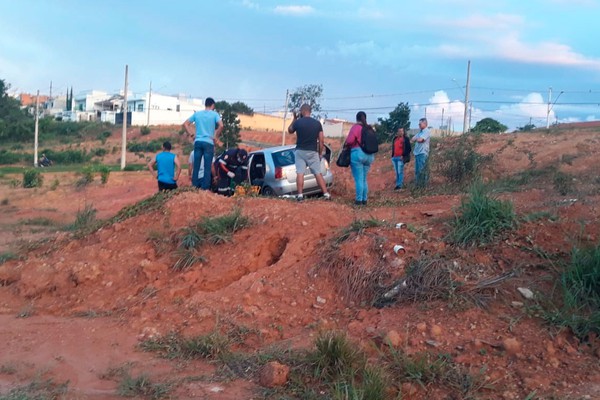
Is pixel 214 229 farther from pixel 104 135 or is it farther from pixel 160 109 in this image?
pixel 160 109

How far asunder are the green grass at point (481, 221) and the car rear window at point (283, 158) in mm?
5612

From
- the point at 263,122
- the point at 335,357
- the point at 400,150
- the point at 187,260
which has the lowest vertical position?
the point at 335,357

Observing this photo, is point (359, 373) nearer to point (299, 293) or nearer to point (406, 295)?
point (406, 295)

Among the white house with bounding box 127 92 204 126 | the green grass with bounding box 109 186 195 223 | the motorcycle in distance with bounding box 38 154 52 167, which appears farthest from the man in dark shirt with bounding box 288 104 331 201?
the white house with bounding box 127 92 204 126

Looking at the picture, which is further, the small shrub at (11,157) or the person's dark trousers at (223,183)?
the small shrub at (11,157)

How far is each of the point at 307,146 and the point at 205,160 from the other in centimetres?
168

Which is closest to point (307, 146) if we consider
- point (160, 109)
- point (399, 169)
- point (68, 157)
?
point (399, 169)

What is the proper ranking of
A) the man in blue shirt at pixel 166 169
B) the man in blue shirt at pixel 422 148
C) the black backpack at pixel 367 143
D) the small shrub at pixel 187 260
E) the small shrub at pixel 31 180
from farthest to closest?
the small shrub at pixel 31 180, the man in blue shirt at pixel 422 148, the man in blue shirt at pixel 166 169, the black backpack at pixel 367 143, the small shrub at pixel 187 260

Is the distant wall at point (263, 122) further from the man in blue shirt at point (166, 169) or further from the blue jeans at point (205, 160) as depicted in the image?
the blue jeans at point (205, 160)

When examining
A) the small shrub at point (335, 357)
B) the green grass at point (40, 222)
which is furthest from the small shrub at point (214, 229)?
the green grass at point (40, 222)

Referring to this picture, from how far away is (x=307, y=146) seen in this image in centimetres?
902

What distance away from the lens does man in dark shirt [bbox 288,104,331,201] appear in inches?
352

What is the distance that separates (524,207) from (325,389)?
138 inches

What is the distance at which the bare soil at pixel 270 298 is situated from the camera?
4492 millimetres
